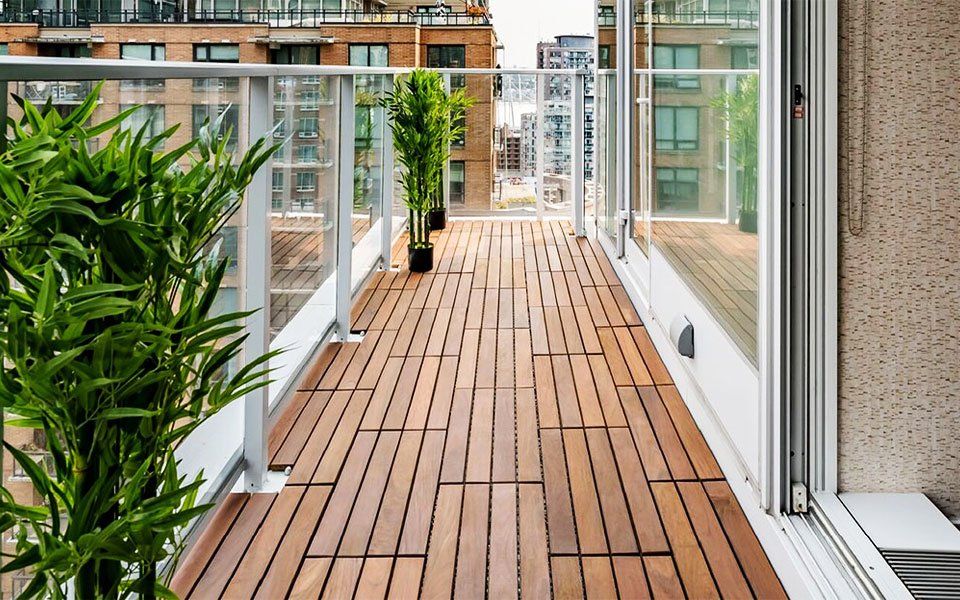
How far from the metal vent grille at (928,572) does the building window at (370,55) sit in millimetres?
18733

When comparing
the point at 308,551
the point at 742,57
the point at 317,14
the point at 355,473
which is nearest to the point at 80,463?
the point at 308,551

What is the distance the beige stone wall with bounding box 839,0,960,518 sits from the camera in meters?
1.51

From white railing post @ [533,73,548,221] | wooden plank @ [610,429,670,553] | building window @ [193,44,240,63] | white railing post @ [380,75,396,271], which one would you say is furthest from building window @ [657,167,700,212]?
building window @ [193,44,240,63]

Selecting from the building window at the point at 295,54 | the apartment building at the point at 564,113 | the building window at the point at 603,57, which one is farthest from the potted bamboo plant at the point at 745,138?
the building window at the point at 295,54

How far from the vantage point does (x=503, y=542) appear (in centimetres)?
169

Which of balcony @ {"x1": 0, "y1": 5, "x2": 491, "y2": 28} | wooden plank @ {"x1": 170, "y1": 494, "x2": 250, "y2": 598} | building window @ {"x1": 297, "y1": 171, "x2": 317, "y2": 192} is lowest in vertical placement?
wooden plank @ {"x1": 170, "y1": 494, "x2": 250, "y2": 598}

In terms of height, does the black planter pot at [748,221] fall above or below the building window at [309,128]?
below

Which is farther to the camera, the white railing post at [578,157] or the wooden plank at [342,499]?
the white railing post at [578,157]

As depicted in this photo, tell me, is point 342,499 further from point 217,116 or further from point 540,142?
point 540,142

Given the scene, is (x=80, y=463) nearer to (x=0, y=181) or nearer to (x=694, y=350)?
(x=0, y=181)

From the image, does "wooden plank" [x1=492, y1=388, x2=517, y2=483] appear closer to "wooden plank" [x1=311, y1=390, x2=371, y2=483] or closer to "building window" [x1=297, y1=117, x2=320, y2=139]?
"wooden plank" [x1=311, y1=390, x2=371, y2=483]

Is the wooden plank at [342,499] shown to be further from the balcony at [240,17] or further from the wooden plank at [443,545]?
the balcony at [240,17]

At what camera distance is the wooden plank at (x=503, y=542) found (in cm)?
153

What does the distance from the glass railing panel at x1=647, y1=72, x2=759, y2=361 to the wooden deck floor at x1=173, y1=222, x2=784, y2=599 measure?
0.37 m
